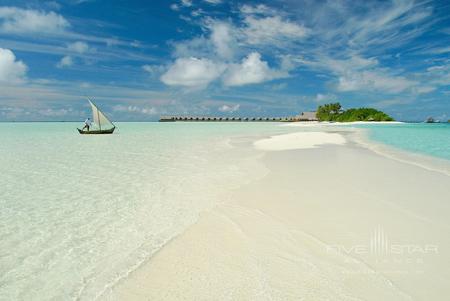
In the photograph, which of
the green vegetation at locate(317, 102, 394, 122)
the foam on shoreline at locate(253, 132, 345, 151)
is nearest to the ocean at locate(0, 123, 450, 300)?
the foam on shoreline at locate(253, 132, 345, 151)

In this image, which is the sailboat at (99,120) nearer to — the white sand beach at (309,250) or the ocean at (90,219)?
the ocean at (90,219)

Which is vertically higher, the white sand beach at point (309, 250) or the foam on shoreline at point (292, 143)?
the white sand beach at point (309, 250)

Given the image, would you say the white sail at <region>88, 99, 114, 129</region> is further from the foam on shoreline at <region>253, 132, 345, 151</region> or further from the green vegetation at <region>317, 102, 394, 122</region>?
the green vegetation at <region>317, 102, 394, 122</region>

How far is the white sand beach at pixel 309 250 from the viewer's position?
3.43 metres

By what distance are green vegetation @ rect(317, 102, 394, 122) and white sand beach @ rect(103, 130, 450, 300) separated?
117987mm

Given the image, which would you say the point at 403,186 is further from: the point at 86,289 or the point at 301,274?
the point at 86,289

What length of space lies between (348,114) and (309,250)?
125 meters

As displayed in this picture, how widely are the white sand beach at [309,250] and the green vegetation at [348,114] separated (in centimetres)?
11799

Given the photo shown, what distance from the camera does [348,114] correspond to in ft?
389

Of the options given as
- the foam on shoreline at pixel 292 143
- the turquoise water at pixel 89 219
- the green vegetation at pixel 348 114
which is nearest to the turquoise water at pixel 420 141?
the foam on shoreline at pixel 292 143

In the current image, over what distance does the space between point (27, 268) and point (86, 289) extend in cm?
117

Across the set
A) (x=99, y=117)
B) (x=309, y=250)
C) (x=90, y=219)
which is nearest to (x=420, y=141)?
(x=309, y=250)

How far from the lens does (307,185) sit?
8.38 m

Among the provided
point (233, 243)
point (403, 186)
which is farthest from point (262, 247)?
point (403, 186)
